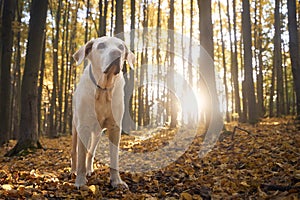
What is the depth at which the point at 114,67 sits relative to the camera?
11.7 feet

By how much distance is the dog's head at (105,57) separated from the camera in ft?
11.7

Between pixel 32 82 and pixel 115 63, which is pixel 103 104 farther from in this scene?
pixel 32 82

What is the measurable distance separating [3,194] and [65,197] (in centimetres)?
63

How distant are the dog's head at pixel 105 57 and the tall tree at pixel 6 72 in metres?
8.28

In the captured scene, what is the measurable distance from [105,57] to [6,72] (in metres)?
9.08

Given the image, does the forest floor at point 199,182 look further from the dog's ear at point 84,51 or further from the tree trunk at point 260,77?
the tree trunk at point 260,77

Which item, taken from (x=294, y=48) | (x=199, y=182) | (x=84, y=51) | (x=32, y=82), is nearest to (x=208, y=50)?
(x=294, y=48)

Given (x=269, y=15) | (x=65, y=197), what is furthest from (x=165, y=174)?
(x=269, y=15)

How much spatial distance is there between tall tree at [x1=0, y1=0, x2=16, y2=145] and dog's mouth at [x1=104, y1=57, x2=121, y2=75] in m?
8.89

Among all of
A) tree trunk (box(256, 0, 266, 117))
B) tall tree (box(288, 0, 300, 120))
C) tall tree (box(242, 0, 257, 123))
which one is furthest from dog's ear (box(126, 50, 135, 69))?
tree trunk (box(256, 0, 266, 117))

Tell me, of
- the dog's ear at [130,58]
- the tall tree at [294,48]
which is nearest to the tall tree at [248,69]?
the tall tree at [294,48]

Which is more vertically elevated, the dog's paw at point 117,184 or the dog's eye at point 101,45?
the dog's eye at point 101,45

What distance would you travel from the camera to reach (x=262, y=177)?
3.64 meters

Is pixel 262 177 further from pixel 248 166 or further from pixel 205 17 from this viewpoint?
pixel 205 17
